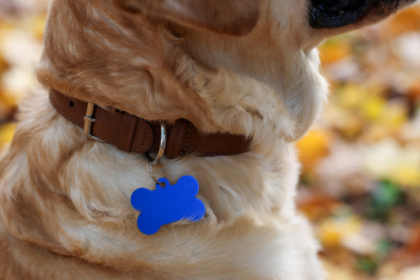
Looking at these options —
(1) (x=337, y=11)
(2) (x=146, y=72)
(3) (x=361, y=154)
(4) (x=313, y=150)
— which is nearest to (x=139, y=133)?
(2) (x=146, y=72)

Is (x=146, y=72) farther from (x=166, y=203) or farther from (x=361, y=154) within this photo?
(x=361, y=154)

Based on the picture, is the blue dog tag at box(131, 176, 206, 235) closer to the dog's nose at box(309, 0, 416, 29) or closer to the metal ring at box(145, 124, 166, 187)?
the metal ring at box(145, 124, 166, 187)

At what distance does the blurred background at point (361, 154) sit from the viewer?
2811 mm

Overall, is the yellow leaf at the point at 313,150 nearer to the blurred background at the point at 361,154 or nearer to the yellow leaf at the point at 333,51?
the blurred background at the point at 361,154

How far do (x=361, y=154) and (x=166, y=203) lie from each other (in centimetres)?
232

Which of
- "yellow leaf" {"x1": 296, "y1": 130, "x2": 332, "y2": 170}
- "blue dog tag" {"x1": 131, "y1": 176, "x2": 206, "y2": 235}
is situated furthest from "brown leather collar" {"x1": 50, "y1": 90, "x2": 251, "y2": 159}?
"yellow leaf" {"x1": 296, "y1": 130, "x2": 332, "y2": 170}

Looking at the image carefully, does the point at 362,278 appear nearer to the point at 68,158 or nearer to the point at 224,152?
the point at 224,152

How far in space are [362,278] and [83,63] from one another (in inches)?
86.2

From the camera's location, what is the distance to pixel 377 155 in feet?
10.7

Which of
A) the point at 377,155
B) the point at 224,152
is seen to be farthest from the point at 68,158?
the point at 377,155

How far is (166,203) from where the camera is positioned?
157 centimetres

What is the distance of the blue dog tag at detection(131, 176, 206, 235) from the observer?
1.55m

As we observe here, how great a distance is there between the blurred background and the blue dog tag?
946mm

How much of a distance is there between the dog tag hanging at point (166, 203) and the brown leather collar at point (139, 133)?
47mm
